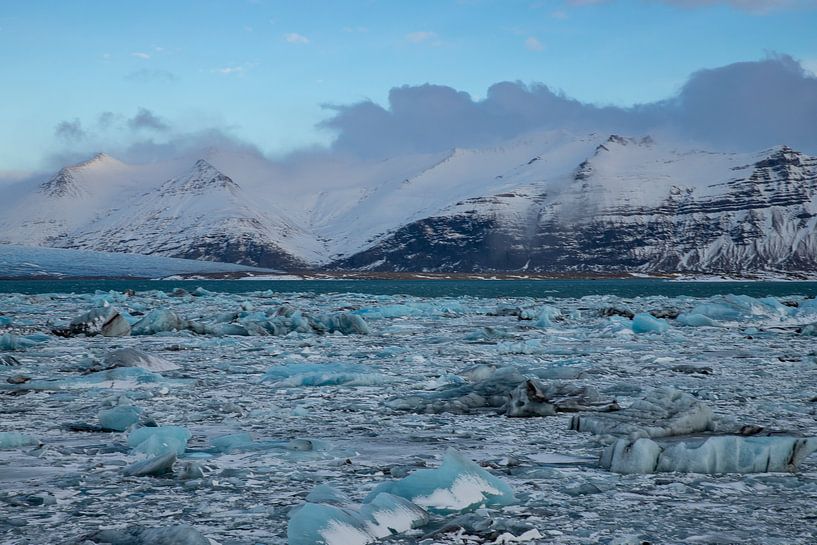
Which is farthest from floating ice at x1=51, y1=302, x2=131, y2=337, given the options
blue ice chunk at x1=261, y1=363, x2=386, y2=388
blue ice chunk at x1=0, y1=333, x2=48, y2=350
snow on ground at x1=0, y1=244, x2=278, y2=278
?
snow on ground at x1=0, y1=244, x2=278, y2=278

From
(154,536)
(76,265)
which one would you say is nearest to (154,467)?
(154,536)

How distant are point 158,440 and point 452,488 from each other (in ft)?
9.16

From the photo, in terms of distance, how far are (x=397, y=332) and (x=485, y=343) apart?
4.37m

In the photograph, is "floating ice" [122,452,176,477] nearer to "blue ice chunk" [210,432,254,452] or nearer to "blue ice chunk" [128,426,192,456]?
"blue ice chunk" [128,426,192,456]

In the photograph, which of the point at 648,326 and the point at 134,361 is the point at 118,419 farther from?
the point at 648,326

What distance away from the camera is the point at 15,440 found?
22.7ft

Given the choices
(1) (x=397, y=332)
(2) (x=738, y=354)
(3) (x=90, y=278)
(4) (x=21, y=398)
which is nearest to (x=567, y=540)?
(4) (x=21, y=398)

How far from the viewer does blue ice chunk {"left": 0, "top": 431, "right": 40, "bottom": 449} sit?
6848mm

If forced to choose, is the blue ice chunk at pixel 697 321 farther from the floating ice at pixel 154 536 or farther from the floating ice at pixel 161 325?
the floating ice at pixel 154 536

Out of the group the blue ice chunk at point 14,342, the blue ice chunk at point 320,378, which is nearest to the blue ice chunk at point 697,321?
the blue ice chunk at point 320,378

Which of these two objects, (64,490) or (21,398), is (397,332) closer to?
(21,398)

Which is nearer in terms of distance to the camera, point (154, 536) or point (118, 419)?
point (154, 536)

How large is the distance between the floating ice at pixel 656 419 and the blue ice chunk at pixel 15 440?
506 centimetres

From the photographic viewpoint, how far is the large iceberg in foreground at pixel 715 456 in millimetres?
6039
